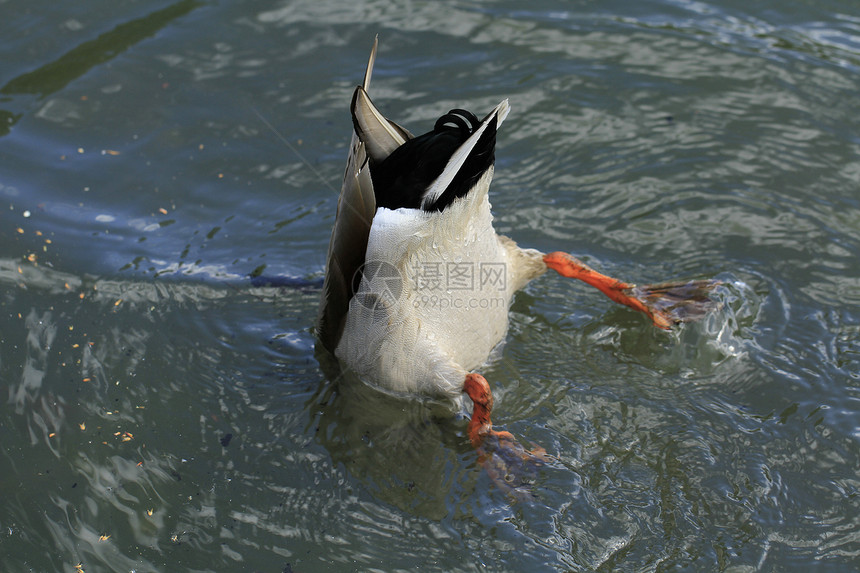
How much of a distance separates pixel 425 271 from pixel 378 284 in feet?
0.73

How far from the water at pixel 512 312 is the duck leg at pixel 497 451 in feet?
0.27

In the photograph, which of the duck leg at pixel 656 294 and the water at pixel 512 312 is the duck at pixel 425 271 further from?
the water at pixel 512 312

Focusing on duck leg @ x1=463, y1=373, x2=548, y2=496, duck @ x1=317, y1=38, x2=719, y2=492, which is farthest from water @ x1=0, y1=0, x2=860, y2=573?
duck @ x1=317, y1=38, x2=719, y2=492

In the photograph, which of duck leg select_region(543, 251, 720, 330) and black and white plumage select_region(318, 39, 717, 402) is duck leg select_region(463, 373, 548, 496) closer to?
black and white plumage select_region(318, 39, 717, 402)

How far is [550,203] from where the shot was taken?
5.08 metres

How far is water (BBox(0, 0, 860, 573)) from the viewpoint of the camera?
3246 millimetres

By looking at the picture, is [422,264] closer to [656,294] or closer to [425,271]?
[425,271]

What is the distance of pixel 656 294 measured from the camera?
4188mm

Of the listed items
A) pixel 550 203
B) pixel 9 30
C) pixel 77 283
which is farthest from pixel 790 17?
pixel 9 30

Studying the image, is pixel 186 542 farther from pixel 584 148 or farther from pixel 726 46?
pixel 726 46

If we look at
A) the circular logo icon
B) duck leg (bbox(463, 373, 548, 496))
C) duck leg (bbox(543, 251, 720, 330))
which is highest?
the circular logo icon

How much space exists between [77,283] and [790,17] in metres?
5.81

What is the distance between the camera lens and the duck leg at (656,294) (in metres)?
4.07

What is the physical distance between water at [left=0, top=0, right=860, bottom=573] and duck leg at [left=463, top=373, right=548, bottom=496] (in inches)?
3.2
